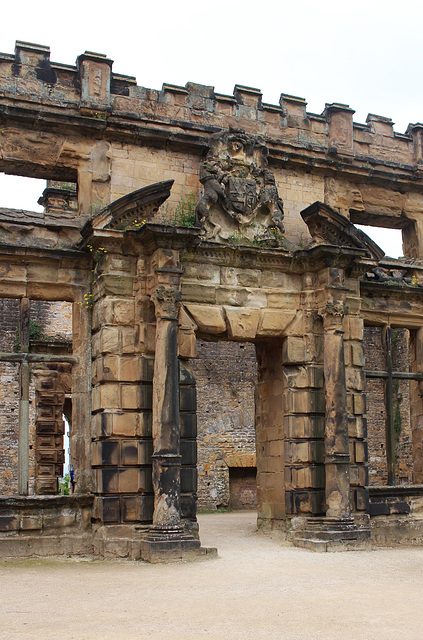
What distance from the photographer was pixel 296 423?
1087 centimetres

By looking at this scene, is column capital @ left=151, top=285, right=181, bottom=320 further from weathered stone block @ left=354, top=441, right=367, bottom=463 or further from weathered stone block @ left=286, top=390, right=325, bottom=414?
weathered stone block @ left=354, top=441, right=367, bottom=463

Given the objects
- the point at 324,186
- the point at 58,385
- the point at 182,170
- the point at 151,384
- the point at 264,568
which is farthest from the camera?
the point at 58,385

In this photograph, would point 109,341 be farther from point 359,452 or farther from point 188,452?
point 359,452

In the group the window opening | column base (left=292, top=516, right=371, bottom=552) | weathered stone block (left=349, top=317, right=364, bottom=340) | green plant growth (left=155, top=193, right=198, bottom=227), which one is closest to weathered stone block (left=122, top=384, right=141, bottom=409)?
green plant growth (left=155, top=193, right=198, bottom=227)

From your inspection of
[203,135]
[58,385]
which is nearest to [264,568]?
[203,135]

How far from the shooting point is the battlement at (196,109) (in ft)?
35.3

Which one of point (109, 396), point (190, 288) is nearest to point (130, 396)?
point (109, 396)

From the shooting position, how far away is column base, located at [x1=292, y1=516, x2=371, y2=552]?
9883 mm

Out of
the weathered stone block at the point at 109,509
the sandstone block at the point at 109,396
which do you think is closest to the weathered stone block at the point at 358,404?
the sandstone block at the point at 109,396

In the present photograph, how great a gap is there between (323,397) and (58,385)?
7759 mm

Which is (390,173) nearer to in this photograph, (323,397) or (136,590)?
(323,397)

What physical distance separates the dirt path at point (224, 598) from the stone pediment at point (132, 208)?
427cm

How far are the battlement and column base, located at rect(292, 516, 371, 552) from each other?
5678 millimetres

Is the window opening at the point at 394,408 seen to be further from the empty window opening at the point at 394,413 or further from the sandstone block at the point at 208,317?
the sandstone block at the point at 208,317
